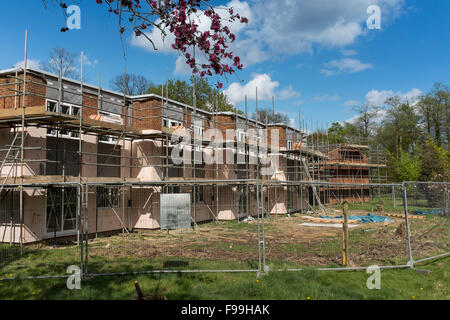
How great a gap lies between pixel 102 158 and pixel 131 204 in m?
2.55

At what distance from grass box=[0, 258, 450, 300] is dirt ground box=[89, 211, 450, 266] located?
148 centimetres

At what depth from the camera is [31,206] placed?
39.9ft

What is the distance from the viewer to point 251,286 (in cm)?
625

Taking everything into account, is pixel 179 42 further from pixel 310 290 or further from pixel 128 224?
pixel 128 224

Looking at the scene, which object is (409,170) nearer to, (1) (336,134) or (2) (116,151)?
(1) (336,134)

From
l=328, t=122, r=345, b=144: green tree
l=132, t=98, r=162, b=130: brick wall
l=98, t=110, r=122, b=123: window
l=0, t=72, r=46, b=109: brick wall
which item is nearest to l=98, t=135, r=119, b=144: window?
l=98, t=110, r=122, b=123: window

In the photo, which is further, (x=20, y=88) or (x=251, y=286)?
(x=20, y=88)

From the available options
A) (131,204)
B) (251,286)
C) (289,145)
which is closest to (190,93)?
(289,145)

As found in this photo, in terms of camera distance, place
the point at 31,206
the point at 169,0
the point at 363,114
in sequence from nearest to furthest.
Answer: the point at 169,0, the point at 31,206, the point at 363,114

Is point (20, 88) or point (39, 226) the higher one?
point (20, 88)

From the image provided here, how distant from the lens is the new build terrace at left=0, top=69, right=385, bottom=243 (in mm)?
11739

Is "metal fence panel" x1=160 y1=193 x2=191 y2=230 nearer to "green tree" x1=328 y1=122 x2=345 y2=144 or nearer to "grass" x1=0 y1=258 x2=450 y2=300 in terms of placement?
"grass" x1=0 y1=258 x2=450 y2=300
